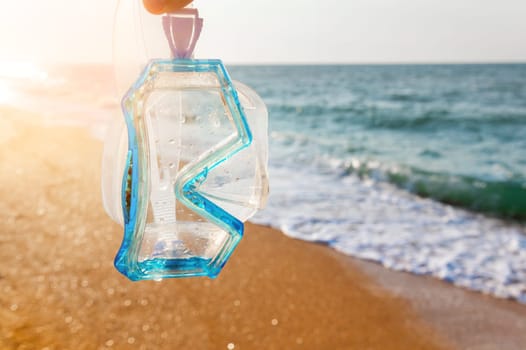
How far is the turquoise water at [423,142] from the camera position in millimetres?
6861

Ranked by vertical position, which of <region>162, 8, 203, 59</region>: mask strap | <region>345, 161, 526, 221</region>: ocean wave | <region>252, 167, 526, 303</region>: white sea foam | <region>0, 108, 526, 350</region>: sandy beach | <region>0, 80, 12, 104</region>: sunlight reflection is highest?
<region>162, 8, 203, 59</region>: mask strap

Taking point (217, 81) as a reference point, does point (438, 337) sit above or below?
below

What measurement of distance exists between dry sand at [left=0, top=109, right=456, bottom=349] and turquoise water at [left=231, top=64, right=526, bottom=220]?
3.05m

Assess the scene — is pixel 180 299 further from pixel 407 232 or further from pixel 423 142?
pixel 423 142

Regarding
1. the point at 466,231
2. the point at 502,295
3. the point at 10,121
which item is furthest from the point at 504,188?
the point at 10,121

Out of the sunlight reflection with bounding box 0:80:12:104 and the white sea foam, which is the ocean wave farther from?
the sunlight reflection with bounding box 0:80:12:104

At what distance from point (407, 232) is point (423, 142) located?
7006 millimetres

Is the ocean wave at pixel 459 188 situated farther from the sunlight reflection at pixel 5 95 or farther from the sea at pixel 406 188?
the sunlight reflection at pixel 5 95

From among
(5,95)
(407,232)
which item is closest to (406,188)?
(407,232)

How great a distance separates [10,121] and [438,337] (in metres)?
7.54

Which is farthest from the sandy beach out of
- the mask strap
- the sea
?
the mask strap

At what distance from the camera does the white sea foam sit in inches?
157

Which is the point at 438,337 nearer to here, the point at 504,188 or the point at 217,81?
the point at 217,81

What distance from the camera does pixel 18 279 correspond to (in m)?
3.11
